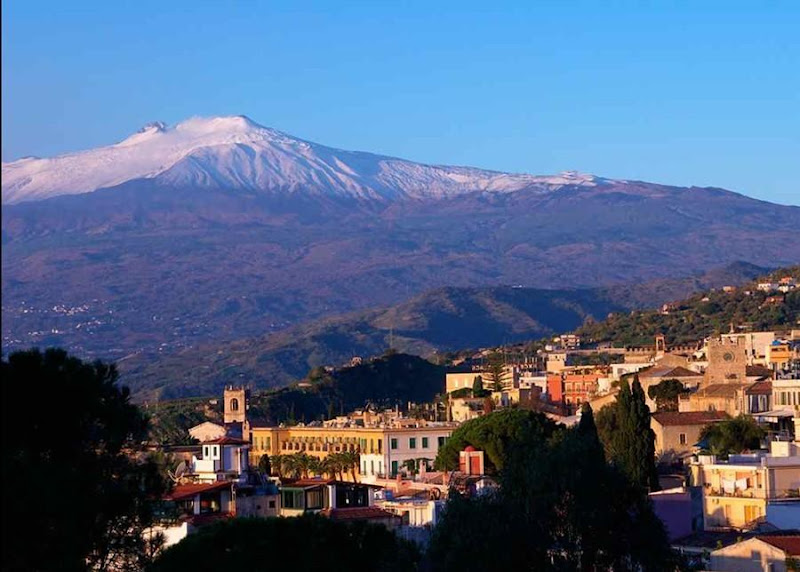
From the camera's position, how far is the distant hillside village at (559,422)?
44.6 m

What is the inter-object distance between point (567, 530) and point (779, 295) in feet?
313

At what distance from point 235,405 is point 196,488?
5195 centimetres

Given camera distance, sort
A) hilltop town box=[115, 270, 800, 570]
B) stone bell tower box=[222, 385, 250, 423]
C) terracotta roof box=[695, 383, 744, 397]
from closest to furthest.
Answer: hilltop town box=[115, 270, 800, 570] → terracotta roof box=[695, 383, 744, 397] → stone bell tower box=[222, 385, 250, 423]

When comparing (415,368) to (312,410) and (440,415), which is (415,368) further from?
(440,415)

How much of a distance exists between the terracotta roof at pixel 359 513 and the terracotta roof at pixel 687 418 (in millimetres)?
18200

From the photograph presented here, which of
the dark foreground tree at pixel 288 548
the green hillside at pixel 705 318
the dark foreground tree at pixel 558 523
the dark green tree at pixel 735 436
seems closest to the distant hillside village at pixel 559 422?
the dark green tree at pixel 735 436

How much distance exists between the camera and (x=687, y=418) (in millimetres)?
62875

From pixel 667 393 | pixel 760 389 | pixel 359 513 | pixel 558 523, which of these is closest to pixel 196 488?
pixel 359 513

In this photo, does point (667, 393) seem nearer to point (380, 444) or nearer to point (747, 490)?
point (380, 444)

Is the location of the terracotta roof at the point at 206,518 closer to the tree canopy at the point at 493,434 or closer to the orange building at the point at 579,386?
the tree canopy at the point at 493,434

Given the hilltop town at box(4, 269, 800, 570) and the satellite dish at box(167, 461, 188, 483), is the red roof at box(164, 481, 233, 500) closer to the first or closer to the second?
the hilltop town at box(4, 269, 800, 570)

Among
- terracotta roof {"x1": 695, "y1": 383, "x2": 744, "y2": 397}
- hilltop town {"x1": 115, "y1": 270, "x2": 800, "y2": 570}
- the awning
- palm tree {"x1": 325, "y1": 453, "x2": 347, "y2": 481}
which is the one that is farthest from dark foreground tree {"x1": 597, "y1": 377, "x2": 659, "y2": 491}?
terracotta roof {"x1": 695, "y1": 383, "x2": 744, "y2": 397}

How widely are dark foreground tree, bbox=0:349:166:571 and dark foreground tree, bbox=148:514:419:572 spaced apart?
1.33 meters

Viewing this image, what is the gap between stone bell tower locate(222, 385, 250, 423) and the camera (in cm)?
9531
